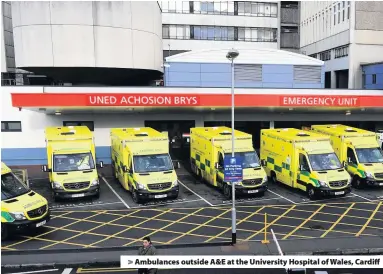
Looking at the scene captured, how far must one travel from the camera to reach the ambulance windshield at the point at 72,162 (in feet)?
60.0

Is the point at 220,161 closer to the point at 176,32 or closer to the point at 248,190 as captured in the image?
the point at 248,190

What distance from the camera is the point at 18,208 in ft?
43.5

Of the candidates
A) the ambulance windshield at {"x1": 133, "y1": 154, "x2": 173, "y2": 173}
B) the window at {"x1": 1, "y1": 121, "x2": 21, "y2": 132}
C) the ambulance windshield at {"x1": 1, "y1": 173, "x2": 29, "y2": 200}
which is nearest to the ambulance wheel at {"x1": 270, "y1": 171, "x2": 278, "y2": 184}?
the ambulance windshield at {"x1": 133, "y1": 154, "x2": 173, "y2": 173}

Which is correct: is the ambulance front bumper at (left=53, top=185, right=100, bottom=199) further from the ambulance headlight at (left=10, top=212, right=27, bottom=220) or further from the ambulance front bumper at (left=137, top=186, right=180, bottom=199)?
the ambulance headlight at (left=10, top=212, right=27, bottom=220)

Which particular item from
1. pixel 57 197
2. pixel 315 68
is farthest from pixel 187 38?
pixel 57 197

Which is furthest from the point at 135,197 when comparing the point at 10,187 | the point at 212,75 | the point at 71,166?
the point at 212,75

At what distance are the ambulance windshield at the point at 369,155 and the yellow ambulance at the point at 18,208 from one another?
53.7 ft

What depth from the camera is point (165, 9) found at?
50000mm

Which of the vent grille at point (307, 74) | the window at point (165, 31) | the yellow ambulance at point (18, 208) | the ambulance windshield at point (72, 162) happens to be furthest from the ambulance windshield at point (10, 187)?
the window at point (165, 31)

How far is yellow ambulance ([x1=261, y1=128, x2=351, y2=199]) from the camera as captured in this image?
1830cm

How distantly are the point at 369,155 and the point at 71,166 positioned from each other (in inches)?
631

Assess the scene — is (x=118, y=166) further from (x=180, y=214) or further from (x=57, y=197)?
(x=180, y=214)

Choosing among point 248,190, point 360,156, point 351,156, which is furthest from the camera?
point 351,156

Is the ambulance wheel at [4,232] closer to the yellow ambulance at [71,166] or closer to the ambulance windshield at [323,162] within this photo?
the yellow ambulance at [71,166]
